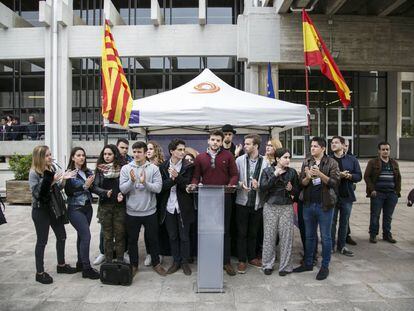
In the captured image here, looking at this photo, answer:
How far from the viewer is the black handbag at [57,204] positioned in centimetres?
513

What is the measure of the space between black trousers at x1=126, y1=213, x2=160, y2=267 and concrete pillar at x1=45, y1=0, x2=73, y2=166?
13138 mm

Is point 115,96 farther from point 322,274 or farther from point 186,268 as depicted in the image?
point 322,274

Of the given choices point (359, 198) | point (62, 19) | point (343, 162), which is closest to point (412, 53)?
point (359, 198)

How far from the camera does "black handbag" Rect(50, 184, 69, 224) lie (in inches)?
202

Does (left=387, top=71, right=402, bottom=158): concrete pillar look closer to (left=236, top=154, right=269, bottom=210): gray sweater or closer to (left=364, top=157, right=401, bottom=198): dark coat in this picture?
(left=364, top=157, right=401, bottom=198): dark coat

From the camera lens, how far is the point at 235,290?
4.93 m

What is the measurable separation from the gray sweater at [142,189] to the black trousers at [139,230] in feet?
0.24

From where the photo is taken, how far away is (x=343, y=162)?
6.76 metres

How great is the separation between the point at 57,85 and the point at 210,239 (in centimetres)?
1518

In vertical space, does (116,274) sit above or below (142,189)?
below

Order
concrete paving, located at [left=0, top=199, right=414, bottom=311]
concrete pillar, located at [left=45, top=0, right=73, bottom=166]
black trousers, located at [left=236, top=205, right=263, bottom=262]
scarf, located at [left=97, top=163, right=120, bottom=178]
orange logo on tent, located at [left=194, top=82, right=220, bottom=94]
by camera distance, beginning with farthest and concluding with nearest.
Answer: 1. concrete pillar, located at [left=45, top=0, right=73, bottom=166]
2. orange logo on tent, located at [left=194, top=82, right=220, bottom=94]
3. black trousers, located at [left=236, top=205, right=263, bottom=262]
4. scarf, located at [left=97, top=163, right=120, bottom=178]
5. concrete paving, located at [left=0, top=199, right=414, bottom=311]

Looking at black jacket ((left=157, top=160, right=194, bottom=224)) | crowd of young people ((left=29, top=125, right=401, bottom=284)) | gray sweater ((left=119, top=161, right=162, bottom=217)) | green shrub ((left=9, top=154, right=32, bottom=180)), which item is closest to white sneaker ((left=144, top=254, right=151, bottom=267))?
crowd of young people ((left=29, top=125, right=401, bottom=284))

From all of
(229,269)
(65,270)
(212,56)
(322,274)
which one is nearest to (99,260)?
(65,270)

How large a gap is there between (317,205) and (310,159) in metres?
0.68
